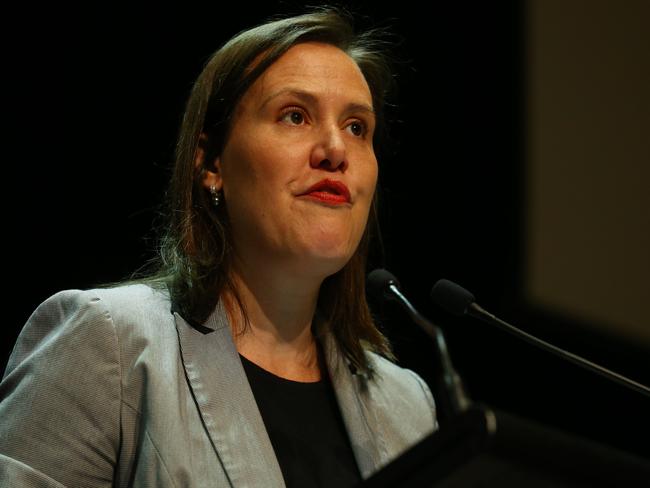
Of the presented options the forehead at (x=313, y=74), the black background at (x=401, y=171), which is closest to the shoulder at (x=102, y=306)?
the forehead at (x=313, y=74)

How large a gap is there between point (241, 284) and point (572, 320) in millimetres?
1520

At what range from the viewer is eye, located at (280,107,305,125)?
2.15 meters

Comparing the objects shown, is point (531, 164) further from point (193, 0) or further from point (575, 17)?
point (193, 0)

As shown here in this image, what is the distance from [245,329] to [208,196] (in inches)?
14.0

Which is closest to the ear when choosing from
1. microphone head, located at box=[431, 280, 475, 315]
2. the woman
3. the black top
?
the woman

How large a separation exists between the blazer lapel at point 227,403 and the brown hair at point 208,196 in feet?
0.20

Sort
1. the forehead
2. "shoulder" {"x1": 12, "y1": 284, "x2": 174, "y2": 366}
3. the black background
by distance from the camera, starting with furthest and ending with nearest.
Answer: the black background
the forehead
"shoulder" {"x1": 12, "y1": 284, "x2": 174, "y2": 366}

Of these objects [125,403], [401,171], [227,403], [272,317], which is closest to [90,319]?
[125,403]

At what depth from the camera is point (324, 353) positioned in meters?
2.33

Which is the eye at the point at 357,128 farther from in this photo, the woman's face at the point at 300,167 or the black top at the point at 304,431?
the black top at the point at 304,431

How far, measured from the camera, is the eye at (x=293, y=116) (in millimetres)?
2148

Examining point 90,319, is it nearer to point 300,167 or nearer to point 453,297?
point 300,167

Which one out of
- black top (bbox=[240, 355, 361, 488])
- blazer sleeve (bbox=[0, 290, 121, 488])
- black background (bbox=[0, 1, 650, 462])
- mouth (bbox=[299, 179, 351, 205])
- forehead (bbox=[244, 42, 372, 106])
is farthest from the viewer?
black background (bbox=[0, 1, 650, 462])

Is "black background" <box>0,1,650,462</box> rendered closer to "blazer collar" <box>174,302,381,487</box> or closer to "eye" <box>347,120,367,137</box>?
"eye" <box>347,120,367,137</box>
